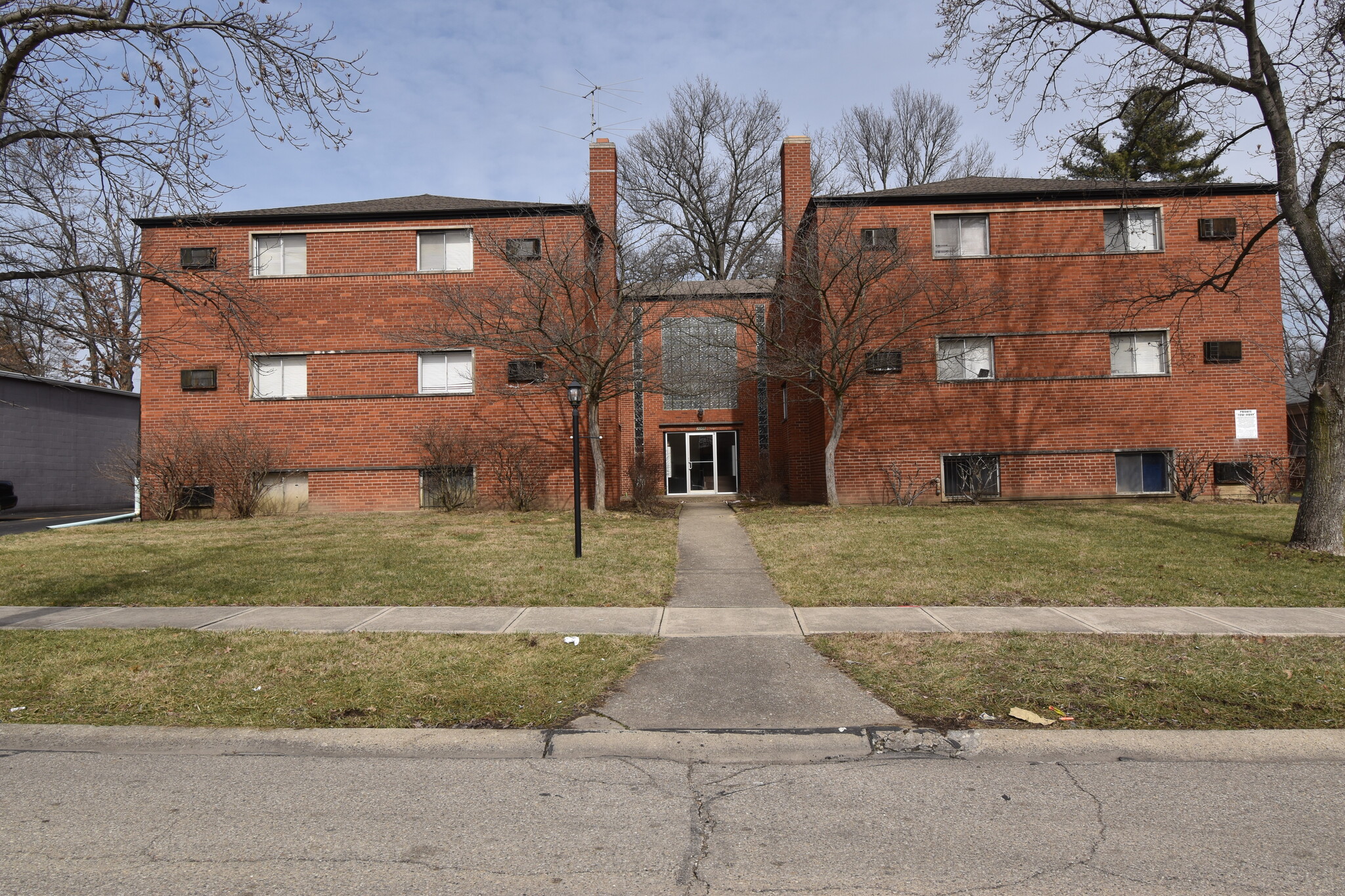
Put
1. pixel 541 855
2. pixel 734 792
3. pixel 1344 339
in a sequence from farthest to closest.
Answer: pixel 1344 339, pixel 734 792, pixel 541 855

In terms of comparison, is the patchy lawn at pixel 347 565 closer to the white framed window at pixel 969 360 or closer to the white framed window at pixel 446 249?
the white framed window at pixel 446 249

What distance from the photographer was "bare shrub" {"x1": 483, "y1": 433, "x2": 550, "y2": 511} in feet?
59.1

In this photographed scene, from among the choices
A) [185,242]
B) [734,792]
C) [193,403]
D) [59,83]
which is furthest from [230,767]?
[185,242]

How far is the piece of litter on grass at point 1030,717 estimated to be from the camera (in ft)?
15.6

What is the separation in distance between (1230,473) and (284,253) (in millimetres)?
22653

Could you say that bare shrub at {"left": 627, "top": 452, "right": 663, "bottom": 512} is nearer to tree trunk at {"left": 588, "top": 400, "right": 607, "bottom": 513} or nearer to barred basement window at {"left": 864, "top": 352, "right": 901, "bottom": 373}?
tree trunk at {"left": 588, "top": 400, "right": 607, "bottom": 513}

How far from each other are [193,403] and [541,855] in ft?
61.6

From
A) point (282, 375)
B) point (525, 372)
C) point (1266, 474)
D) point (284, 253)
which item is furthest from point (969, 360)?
point (284, 253)

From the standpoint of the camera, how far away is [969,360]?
1869 cm

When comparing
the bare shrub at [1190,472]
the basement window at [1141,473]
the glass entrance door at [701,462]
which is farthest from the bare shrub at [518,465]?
the bare shrub at [1190,472]

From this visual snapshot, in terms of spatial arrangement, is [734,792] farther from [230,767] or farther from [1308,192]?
[1308,192]

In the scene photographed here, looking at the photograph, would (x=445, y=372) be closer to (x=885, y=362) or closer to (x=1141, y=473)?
(x=885, y=362)

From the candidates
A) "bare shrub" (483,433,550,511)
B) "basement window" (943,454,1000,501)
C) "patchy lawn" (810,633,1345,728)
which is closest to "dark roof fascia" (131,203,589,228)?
"bare shrub" (483,433,550,511)

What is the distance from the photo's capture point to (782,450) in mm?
23344
